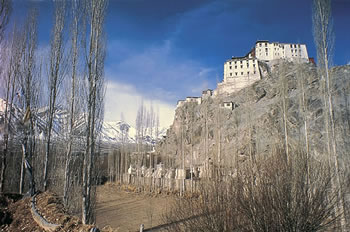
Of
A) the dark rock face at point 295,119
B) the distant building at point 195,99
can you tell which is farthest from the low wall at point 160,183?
the distant building at point 195,99

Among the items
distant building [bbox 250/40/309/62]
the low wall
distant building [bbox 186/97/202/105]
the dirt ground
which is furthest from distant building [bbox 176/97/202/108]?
the dirt ground

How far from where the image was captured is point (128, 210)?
17.1 metres

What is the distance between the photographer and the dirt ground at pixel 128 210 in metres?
13.4

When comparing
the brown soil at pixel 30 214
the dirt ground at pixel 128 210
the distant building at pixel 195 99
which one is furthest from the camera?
the distant building at pixel 195 99

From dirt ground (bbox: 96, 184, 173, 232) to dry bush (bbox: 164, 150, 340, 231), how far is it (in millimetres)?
6260

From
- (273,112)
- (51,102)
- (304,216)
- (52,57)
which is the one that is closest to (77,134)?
(51,102)

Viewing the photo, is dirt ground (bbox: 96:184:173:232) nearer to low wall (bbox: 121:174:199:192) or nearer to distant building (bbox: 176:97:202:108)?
low wall (bbox: 121:174:199:192)

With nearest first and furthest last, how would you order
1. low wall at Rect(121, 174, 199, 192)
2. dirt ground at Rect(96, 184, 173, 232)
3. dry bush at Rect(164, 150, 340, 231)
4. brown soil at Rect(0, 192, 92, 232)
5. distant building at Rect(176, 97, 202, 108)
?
1. dry bush at Rect(164, 150, 340, 231)
2. brown soil at Rect(0, 192, 92, 232)
3. dirt ground at Rect(96, 184, 173, 232)
4. low wall at Rect(121, 174, 199, 192)
5. distant building at Rect(176, 97, 202, 108)

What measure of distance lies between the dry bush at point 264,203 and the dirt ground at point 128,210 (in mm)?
6260

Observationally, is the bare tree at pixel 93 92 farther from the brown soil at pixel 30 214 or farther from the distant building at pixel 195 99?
the distant building at pixel 195 99

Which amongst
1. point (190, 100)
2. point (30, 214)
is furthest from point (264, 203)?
point (190, 100)

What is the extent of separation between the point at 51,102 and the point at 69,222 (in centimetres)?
735

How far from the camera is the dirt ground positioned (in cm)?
1341

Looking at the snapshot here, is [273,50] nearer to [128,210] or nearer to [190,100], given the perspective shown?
[190,100]
